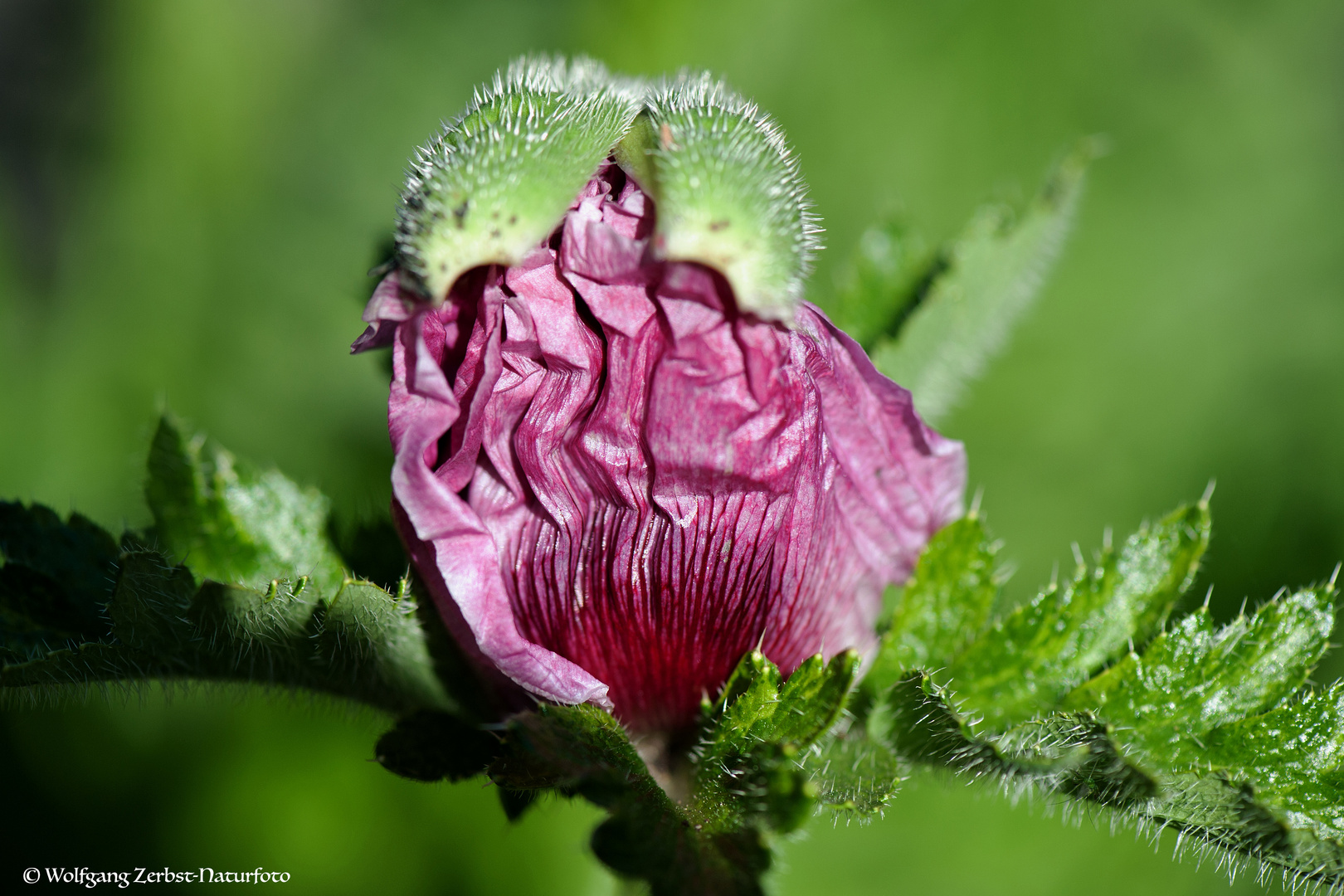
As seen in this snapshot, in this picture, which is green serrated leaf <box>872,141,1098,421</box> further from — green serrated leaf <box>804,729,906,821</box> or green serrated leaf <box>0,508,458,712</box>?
green serrated leaf <box>0,508,458,712</box>

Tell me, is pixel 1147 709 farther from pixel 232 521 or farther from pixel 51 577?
pixel 51 577

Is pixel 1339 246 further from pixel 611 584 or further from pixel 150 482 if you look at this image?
pixel 150 482

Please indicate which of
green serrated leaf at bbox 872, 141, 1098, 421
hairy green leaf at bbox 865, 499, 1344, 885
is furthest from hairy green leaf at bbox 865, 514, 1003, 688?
green serrated leaf at bbox 872, 141, 1098, 421

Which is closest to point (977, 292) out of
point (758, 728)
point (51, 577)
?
point (758, 728)

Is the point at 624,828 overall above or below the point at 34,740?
above

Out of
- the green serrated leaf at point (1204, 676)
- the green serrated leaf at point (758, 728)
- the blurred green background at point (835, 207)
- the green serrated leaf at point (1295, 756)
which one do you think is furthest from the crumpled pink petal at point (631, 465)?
the blurred green background at point (835, 207)

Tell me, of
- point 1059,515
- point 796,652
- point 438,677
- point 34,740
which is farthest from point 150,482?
point 1059,515

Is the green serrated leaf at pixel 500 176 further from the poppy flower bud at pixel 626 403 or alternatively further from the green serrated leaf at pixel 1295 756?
the green serrated leaf at pixel 1295 756
